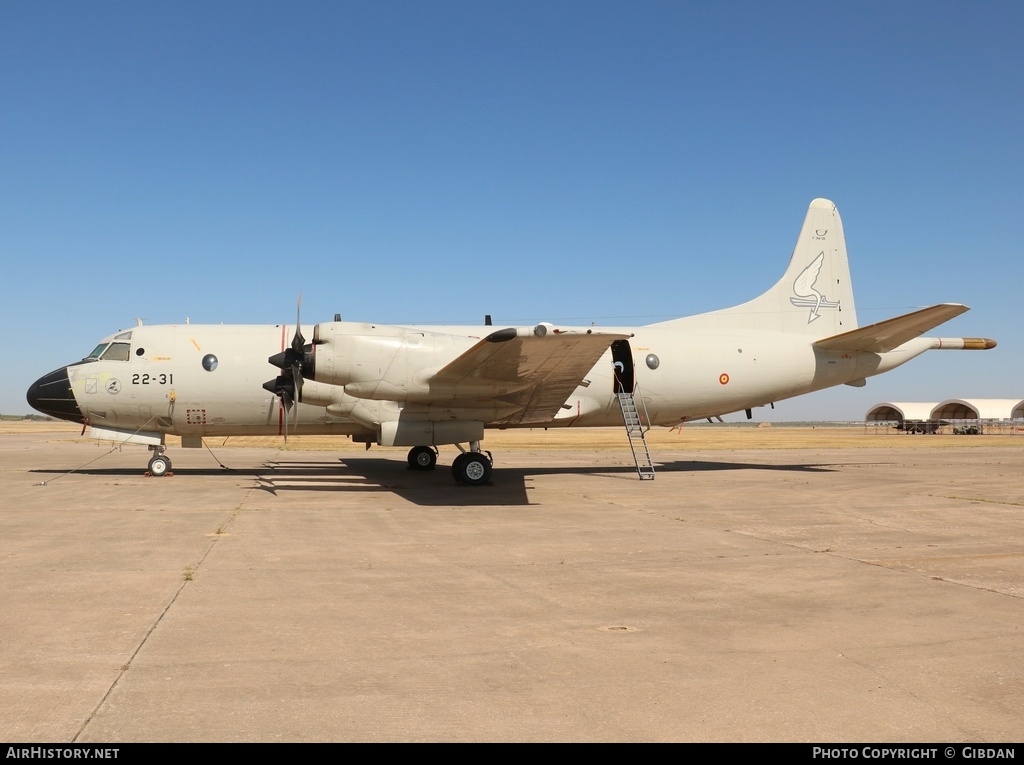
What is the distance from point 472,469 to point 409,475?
4.08 meters

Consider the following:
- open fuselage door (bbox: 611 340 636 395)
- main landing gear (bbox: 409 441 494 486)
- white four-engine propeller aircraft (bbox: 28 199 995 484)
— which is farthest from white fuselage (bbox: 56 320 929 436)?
main landing gear (bbox: 409 441 494 486)

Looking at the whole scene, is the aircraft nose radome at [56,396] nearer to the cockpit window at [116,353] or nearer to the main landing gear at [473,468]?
the cockpit window at [116,353]

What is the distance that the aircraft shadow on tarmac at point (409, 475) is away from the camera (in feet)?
53.3

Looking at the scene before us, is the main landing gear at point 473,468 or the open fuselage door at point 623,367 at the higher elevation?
the open fuselage door at point 623,367

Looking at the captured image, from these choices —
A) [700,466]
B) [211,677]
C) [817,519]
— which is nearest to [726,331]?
[700,466]

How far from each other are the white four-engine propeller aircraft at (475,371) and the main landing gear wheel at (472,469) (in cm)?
5

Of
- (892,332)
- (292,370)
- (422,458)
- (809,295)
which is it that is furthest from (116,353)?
(892,332)

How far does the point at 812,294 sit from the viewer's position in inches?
901

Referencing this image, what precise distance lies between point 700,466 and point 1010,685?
68.7 ft

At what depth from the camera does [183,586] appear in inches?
294

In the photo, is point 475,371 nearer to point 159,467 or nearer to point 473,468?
point 473,468

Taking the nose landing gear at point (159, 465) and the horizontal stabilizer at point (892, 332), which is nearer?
the horizontal stabilizer at point (892, 332)

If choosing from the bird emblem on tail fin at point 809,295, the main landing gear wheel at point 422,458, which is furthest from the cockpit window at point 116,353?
the bird emblem on tail fin at point 809,295
